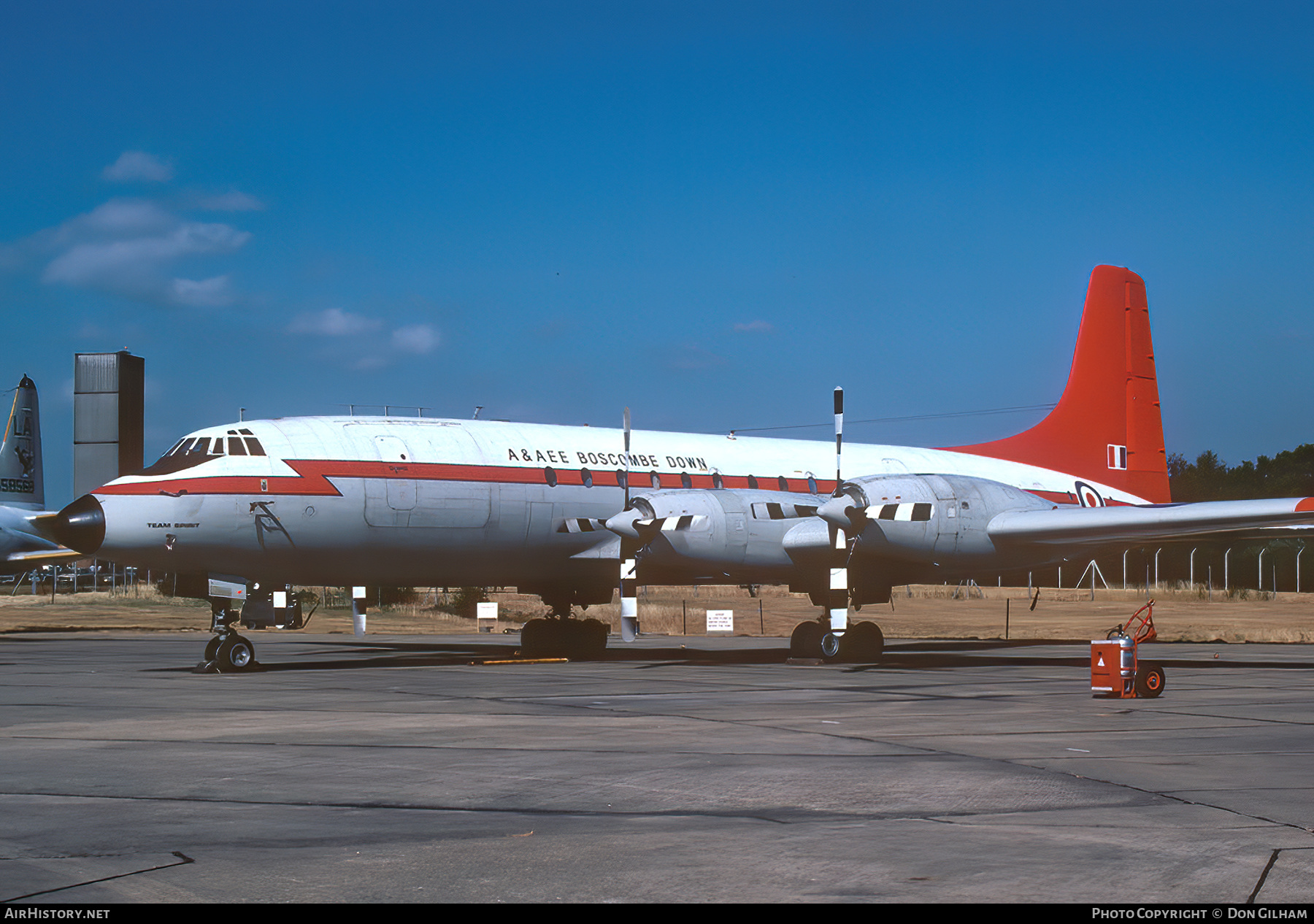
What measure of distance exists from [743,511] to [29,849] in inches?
694

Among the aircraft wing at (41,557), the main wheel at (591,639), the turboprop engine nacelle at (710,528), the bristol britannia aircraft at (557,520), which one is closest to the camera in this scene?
the bristol britannia aircraft at (557,520)

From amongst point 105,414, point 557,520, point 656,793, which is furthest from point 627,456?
point 105,414

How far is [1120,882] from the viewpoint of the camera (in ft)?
20.3

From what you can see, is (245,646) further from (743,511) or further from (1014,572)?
(1014,572)

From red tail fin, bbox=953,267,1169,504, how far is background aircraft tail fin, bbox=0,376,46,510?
3909 cm

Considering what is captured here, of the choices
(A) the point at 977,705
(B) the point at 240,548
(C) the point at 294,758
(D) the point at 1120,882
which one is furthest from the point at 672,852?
(B) the point at 240,548

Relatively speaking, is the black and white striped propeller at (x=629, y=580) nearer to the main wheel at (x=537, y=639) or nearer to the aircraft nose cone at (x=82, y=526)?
the main wheel at (x=537, y=639)

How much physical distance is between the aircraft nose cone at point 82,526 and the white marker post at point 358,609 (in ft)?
16.5

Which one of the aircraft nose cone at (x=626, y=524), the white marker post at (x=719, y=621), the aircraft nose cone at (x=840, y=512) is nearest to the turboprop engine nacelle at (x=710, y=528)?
the aircraft nose cone at (x=626, y=524)

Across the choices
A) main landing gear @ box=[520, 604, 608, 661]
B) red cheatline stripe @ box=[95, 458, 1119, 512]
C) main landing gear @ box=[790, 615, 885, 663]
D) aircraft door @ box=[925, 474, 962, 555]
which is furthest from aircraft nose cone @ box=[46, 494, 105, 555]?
aircraft door @ box=[925, 474, 962, 555]

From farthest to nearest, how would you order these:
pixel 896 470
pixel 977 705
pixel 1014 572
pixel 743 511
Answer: pixel 896 470 → pixel 1014 572 → pixel 743 511 → pixel 977 705

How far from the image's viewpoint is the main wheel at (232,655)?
21859 mm

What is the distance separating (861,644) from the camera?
2447 cm

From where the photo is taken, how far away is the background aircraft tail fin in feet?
165
